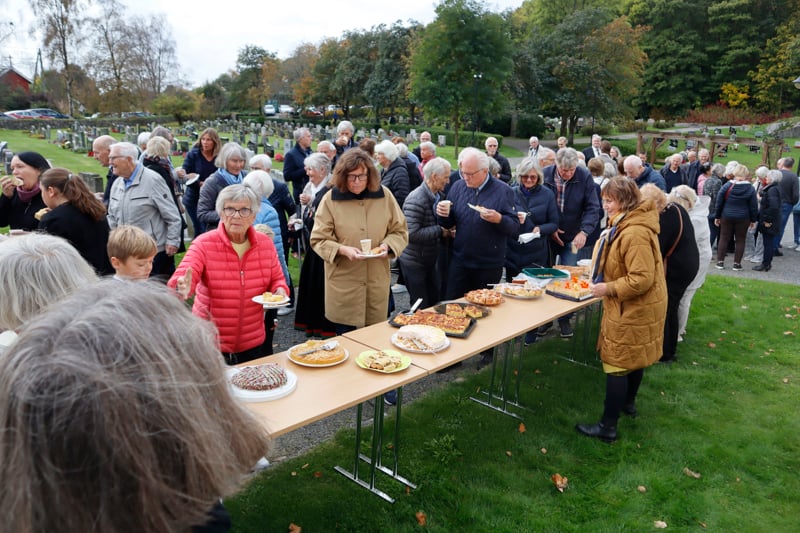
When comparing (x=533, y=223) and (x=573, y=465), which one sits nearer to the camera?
(x=573, y=465)

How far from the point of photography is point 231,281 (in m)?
3.59

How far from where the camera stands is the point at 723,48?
41906 millimetres

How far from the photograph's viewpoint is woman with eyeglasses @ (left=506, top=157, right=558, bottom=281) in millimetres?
5996

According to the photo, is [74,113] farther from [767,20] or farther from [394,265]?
[767,20]

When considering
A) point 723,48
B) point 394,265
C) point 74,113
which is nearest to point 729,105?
point 723,48

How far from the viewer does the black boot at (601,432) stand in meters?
4.39

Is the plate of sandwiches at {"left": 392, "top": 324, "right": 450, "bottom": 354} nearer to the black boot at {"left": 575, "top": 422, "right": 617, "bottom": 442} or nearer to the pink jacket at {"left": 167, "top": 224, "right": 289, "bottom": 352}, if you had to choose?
the pink jacket at {"left": 167, "top": 224, "right": 289, "bottom": 352}

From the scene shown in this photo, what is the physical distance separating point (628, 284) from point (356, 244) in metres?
2.08

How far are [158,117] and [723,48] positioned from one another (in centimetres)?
4375

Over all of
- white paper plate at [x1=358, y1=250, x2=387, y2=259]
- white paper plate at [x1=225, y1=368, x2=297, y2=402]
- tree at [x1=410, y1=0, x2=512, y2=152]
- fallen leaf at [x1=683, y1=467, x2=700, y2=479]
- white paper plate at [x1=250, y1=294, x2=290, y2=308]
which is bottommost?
fallen leaf at [x1=683, y1=467, x2=700, y2=479]

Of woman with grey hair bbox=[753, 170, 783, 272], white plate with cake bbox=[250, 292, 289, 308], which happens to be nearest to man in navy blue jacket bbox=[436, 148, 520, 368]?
white plate with cake bbox=[250, 292, 289, 308]

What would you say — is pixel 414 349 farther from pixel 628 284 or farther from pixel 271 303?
pixel 628 284

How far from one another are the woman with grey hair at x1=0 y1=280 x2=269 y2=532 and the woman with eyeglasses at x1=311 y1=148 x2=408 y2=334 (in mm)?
3064

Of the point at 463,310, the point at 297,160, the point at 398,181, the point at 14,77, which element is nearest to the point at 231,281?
the point at 463,310
